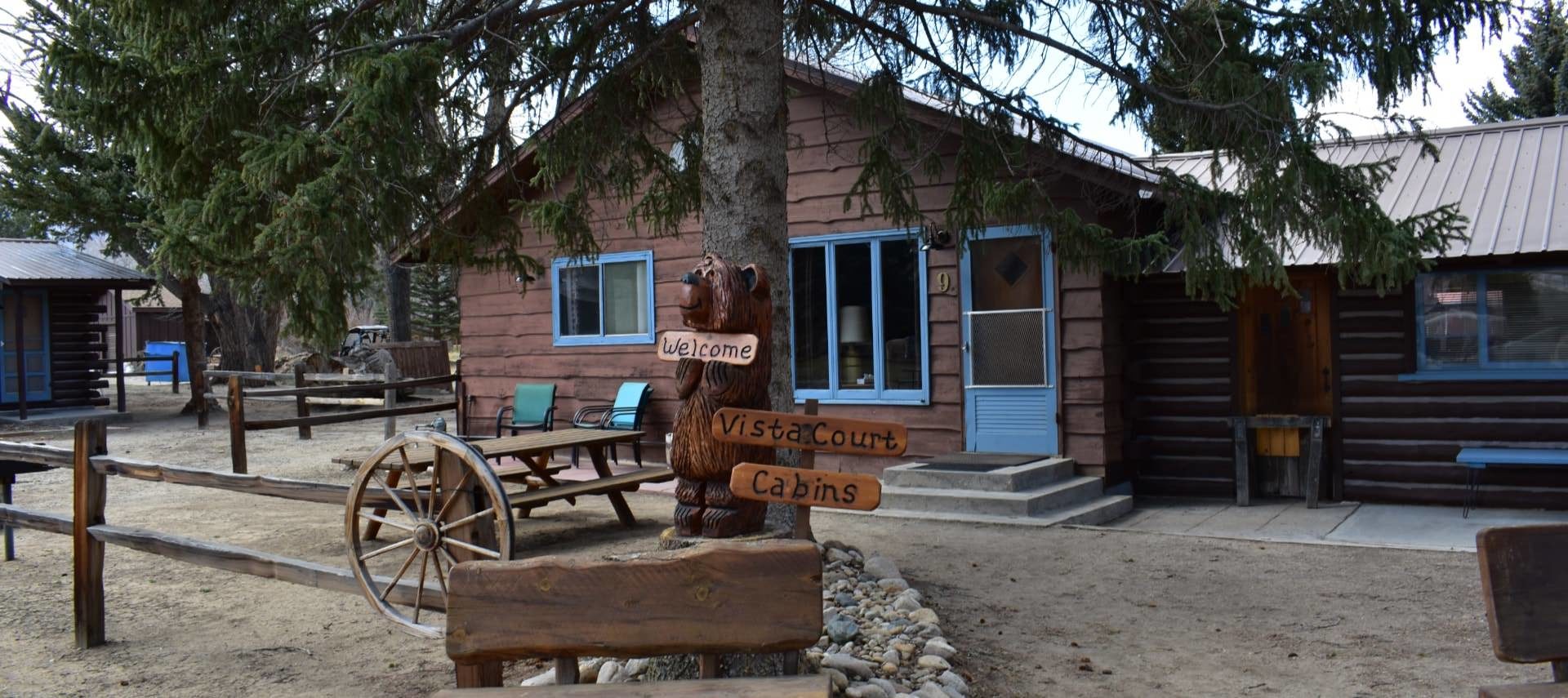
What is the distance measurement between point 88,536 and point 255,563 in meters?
1.20

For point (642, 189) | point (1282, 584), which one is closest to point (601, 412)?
point (642, 189)

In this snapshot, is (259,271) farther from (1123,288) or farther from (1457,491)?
(1457,491)

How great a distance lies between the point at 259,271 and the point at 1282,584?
20.1 ft

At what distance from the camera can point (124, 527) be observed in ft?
19.1

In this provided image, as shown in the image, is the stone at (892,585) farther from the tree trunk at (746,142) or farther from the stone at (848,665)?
the stone at (848,665)

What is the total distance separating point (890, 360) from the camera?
1070cm

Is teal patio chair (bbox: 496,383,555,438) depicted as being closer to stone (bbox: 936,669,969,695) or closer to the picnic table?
the picnic table

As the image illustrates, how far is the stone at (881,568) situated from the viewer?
20.4 feet

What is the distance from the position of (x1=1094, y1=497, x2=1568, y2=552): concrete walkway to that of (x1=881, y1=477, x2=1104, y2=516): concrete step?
364mm

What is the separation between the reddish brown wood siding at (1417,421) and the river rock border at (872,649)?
5.42 meters

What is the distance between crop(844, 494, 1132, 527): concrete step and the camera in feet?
28.6

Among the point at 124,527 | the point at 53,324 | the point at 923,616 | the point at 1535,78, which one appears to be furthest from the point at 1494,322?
the point at 53,324

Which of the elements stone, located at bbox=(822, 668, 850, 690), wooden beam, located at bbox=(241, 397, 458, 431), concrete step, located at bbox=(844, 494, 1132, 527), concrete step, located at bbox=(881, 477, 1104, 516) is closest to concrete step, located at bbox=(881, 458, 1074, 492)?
concrete step, located at bbox=(881, 477, 1104, 516)

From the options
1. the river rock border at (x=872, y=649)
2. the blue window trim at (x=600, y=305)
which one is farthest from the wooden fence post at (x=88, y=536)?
the blue window trim at (x=600, y=305)
